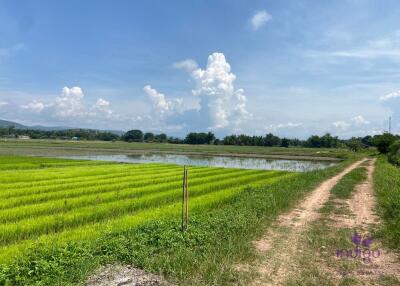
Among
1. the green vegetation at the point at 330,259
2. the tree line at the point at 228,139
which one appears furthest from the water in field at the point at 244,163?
the tree line at the point at 228,139

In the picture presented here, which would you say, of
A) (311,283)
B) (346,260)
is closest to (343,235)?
(346,260)

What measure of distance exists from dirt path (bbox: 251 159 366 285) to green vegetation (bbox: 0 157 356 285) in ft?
1.14

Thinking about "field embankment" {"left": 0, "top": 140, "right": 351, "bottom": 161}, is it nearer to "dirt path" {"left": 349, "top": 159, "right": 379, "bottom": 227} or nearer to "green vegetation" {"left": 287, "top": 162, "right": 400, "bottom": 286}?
"dirt path" {"left": 349, "top": 159, "right": 379, "bottom": 227}

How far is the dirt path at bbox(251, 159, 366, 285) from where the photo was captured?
5.58 meters

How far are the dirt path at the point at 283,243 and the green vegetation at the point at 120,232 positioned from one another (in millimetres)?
348

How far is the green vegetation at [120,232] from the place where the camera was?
17.6ft

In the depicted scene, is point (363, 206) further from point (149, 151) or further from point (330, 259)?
Result: point (149, 151)

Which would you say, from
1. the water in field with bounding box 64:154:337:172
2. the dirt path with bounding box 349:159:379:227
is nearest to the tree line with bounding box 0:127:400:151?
the water in field with bounding box 64:154:337:172

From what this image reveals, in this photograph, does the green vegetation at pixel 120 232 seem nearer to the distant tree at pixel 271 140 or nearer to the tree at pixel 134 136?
the distant tree at pixel 271 140

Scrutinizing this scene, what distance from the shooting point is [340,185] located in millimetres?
16344

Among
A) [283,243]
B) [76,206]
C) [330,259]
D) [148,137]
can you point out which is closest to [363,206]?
[283,243]

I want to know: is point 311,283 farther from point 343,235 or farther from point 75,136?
point 75,136

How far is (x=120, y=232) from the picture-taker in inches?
303

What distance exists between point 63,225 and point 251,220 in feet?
16.4
